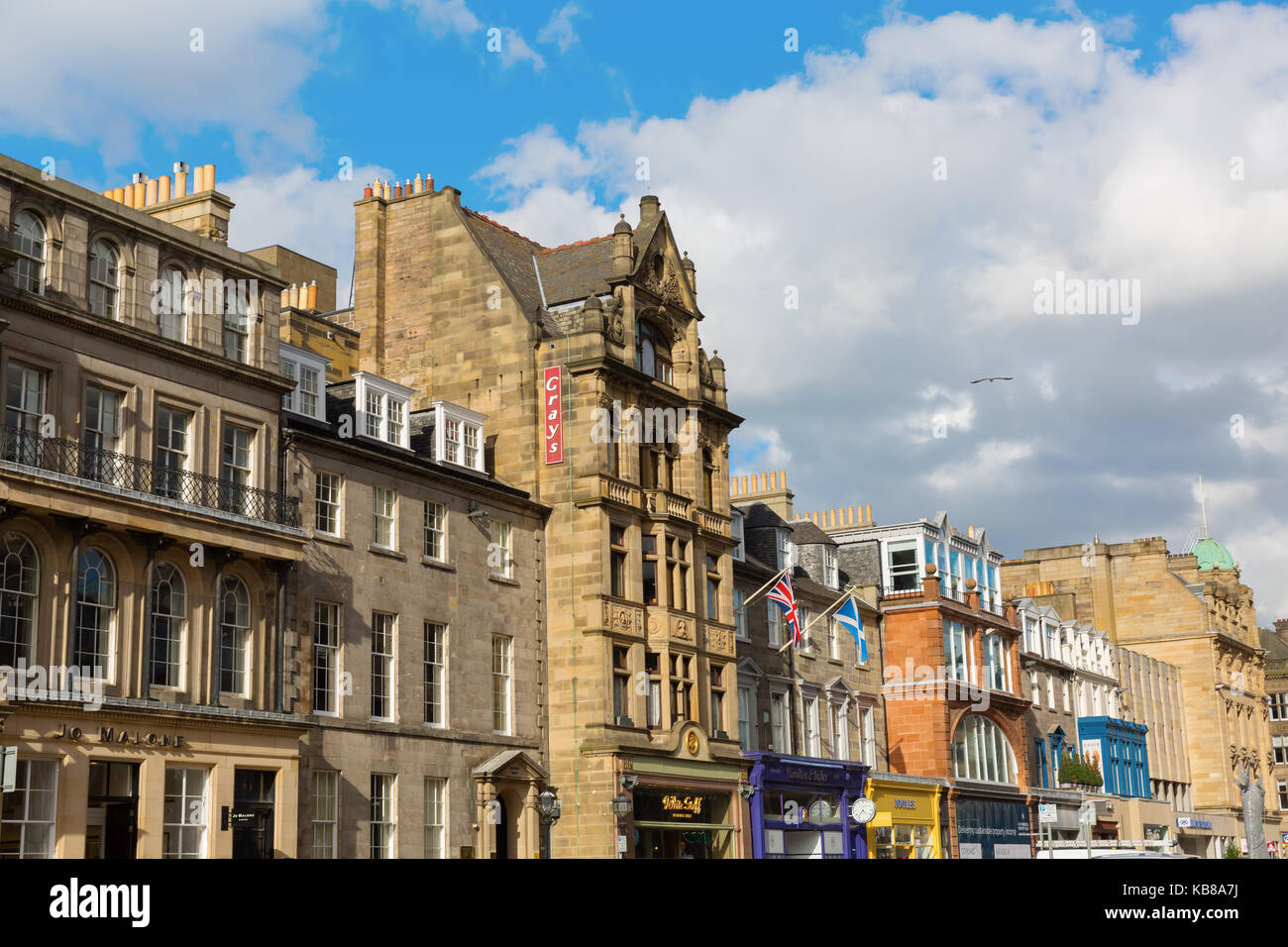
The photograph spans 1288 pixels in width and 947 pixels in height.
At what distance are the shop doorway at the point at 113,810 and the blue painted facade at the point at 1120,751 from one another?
5730cm

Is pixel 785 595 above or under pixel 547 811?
above

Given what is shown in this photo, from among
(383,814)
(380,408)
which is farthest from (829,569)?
(383,814)

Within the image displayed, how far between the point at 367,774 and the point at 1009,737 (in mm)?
38672

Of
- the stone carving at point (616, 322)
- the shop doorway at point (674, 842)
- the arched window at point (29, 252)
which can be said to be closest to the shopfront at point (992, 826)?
the shop doorway at point (674, 842)

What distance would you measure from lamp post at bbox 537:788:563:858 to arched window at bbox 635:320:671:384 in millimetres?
13220

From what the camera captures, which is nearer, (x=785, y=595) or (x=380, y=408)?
(x=380, y=408)

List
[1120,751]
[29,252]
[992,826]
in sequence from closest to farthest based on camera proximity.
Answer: [29,252] < [992,826] < [1120,751]

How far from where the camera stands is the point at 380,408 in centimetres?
3731

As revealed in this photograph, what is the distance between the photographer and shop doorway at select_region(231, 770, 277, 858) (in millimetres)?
29328

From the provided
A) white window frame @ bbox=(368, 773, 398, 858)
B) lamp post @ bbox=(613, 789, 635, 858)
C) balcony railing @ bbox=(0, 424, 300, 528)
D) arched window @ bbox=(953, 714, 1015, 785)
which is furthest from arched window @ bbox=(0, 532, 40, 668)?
arched window @ bbox=(953, 714, 1015, 785)

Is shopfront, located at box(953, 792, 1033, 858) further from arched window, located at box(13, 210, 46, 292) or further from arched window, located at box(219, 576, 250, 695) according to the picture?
arched window, located at box(13, 210, 46, 292)

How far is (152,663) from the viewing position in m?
28.4

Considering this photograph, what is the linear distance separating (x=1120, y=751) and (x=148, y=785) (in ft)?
199

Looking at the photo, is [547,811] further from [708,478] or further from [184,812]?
[708,478]
